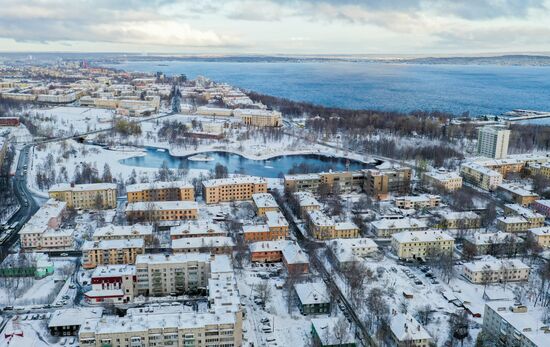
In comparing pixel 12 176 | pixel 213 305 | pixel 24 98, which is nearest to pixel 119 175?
pixel 12 176

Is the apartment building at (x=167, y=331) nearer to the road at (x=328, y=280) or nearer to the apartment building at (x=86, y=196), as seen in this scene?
the road at (x=328, y=280)

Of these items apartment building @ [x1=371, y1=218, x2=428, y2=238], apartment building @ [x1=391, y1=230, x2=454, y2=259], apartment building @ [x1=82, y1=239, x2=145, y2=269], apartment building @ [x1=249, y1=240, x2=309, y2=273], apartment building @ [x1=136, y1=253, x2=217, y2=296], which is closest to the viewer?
apartment building @ [x1=136, y1=253, x2=217, y2=296]

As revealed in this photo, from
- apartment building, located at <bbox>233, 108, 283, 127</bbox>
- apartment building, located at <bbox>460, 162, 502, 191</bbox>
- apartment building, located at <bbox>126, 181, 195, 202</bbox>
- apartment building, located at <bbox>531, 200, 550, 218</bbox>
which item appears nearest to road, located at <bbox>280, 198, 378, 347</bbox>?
apartment building, located at <bbox>126, 181, 195, 202</bbox>

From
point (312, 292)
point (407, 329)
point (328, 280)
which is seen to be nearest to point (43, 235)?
point (312, 292)

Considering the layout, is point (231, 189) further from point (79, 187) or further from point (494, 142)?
point (494, 142)

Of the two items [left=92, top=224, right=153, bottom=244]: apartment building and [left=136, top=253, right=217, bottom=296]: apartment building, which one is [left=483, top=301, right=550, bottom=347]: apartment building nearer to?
[left=136, top=253, right=217, bottom=296]: apartment building

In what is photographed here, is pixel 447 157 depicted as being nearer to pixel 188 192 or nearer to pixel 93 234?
pixel 188 192

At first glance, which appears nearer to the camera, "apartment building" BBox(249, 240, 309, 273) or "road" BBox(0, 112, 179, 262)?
"apartment building" BBox(249, 240, 309, 273)
